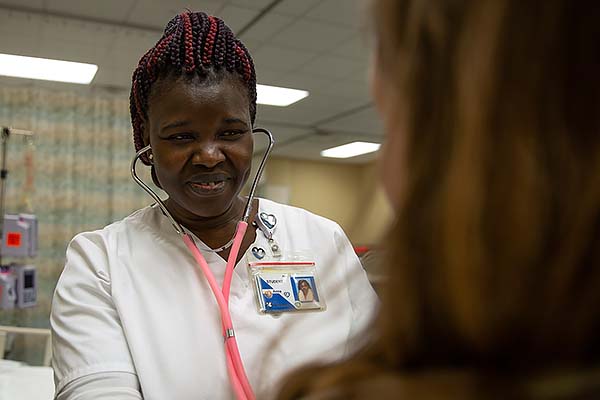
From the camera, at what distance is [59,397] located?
1049 millimetres

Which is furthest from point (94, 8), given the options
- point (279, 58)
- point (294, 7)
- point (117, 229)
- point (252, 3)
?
point (117, 229)

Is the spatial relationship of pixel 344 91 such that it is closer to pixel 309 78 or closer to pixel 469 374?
pixel 309 78

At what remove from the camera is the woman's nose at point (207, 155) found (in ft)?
3.88

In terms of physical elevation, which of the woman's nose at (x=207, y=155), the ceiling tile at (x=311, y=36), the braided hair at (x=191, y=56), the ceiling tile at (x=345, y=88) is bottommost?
the woman's nose at (x=207, y=155)

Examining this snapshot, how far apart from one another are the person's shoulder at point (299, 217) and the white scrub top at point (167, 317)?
0.06 meters

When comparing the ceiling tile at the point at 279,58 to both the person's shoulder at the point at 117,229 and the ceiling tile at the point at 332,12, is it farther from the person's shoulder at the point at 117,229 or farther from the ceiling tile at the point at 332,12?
the person's shoulder at the point at 117,229

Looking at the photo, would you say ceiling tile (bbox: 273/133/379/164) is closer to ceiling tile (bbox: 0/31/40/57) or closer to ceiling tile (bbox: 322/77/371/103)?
ceiling tile (bbox: 322/77/371/103)

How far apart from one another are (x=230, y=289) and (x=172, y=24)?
578mm

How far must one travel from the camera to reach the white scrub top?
1.07 metres

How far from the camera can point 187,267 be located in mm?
1217

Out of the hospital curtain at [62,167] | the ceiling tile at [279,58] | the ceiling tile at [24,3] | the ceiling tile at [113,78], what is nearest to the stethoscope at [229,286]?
the ceiling tile at [24,3]

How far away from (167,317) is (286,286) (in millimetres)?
245

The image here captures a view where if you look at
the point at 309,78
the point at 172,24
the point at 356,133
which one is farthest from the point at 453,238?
the point at 356,133

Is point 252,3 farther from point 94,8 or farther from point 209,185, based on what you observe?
point 209,185
